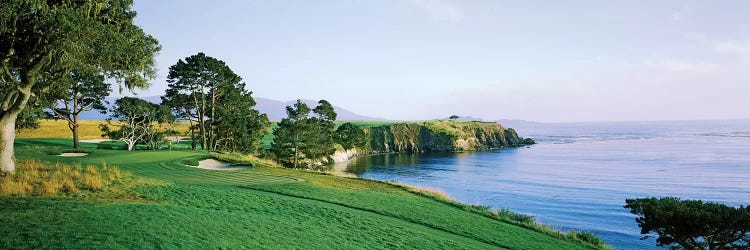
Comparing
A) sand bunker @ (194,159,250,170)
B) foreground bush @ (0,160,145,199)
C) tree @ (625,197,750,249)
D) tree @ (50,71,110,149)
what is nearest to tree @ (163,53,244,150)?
tree @ (50,71,110,149)

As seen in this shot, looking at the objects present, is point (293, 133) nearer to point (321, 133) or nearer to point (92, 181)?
point (321, 133)

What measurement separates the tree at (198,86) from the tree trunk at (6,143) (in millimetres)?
36137

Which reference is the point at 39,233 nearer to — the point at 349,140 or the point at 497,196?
the point at 497,196

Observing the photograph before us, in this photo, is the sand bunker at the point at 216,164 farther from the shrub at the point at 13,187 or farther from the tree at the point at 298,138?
the tree at the point at 298,138

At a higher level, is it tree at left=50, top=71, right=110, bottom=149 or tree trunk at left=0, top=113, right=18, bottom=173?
tree at left=50, top=71, right=110, bottom=149

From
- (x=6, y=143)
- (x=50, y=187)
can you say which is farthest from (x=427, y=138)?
(x=50, y=187)

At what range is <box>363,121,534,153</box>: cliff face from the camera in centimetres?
12281

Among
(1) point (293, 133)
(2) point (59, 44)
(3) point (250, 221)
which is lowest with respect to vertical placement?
(3) point (250, 221)

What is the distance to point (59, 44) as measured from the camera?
15852 millimetres

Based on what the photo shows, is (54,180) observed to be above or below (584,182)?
above

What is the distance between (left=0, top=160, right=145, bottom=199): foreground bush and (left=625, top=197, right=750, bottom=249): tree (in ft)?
79.4

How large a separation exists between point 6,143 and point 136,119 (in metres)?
40.8

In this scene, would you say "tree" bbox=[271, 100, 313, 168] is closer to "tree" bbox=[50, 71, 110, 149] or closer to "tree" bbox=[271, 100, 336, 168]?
"tree" bbox=[271, 100, 336, 168]

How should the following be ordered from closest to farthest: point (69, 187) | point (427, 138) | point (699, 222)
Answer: point (69, 187) < point (699, 222) < point (427, 138)
